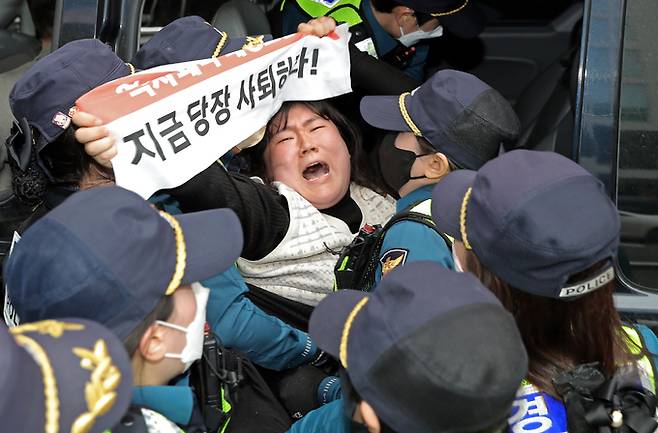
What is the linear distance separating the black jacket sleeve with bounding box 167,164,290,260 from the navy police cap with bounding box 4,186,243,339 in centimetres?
73

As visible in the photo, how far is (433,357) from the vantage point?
1.48 meters

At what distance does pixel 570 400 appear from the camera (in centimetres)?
182

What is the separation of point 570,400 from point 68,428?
1045 millimetres

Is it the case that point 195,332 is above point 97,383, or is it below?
below

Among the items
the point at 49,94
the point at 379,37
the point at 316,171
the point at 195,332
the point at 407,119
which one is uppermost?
the point at 49,94

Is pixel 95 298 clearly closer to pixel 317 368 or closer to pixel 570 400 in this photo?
pixel 570 400

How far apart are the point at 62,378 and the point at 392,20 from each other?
2.47 metres

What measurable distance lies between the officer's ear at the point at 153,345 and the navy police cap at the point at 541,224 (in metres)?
0.69

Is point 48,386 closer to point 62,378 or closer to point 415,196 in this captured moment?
point 62,378

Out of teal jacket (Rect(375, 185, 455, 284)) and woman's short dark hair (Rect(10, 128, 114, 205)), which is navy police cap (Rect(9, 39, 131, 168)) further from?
teal jacket (Rect(375, 185, 455, 284))

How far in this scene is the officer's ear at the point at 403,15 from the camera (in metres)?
3.41

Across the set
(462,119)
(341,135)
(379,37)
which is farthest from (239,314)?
(379,37)

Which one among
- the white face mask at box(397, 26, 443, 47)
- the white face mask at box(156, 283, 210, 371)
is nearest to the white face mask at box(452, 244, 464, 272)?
the white face mask at box(156, 283, 210, 371)

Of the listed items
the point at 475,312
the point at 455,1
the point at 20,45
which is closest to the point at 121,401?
the point at 475,312
